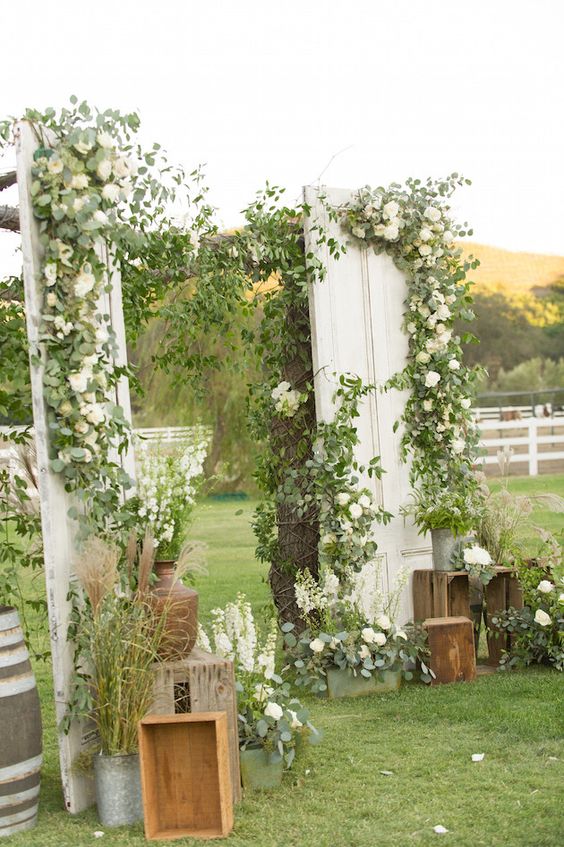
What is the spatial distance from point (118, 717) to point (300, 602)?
4.74ft

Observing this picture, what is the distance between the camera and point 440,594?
16.6 feet

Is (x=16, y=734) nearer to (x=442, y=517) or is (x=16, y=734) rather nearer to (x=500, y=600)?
(x=442, y=517)

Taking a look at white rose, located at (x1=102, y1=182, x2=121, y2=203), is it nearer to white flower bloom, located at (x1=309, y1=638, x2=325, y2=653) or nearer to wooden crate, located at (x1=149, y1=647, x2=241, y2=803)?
wooden crate, located at (x1=149, y1=647, x2=241, y2=803)

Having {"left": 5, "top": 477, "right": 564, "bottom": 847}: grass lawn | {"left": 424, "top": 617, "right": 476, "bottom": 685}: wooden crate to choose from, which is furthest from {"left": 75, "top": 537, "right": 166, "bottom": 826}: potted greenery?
{"left": 424, "top": 617, "right": 476, "bottom": 685}: wooden crate

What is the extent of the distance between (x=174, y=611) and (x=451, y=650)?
5.96 ft

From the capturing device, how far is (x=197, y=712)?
11.1 ft

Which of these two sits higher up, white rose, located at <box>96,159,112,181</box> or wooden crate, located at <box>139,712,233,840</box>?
white rose, located at <box>96,159,112,181</box>

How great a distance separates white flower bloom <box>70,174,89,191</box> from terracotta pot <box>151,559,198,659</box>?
1300mm

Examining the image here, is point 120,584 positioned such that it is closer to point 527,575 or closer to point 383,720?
point 383,720

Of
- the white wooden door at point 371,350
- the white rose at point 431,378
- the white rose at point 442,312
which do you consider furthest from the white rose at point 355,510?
the white rose at point 442,312

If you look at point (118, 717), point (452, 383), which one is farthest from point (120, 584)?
point (452, 383)

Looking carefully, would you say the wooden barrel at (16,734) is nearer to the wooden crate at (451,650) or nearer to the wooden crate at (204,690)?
the wooden crate at (204,690)

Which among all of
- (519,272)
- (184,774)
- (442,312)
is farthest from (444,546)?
(519,272)

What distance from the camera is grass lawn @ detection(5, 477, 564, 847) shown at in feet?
10.2
